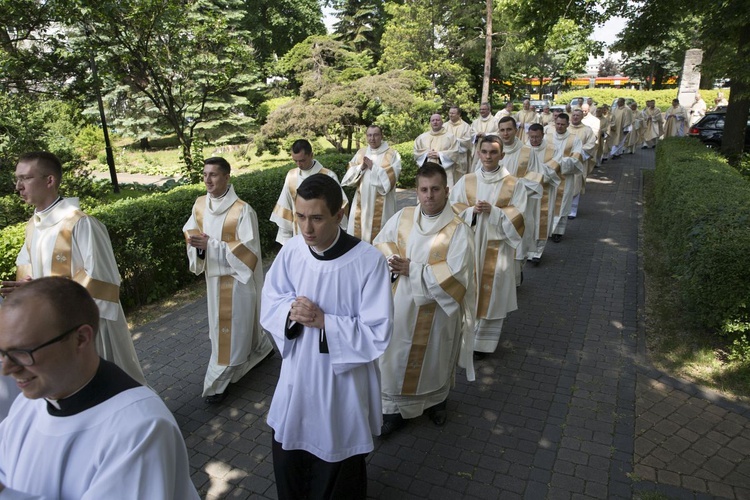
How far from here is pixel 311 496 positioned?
334cm

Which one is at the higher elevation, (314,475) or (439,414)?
(314,475)

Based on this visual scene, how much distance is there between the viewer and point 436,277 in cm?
410

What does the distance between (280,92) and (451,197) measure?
29662 millimetres

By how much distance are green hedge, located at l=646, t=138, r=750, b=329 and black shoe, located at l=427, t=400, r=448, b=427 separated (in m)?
3.19

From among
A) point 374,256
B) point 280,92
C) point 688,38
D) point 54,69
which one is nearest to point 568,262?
point 374,256

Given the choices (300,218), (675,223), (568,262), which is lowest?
(568,262)

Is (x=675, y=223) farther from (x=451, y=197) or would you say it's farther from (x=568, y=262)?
(x=451, y=197)

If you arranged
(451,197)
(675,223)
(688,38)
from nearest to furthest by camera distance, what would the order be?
(451,197), (675,223), (688,38)

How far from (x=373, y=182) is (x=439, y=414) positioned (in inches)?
195

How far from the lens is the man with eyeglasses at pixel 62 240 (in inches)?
149

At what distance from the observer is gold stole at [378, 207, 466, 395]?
4.13 meters

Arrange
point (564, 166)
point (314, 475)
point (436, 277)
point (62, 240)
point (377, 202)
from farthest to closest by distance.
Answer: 1. point (564, 166)
2. point (377, 202)
3. point (436, 277)
4. point (62, 240)
5. point (314, 475)

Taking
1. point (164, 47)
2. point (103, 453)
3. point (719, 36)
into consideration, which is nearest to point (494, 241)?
point (103, 453)

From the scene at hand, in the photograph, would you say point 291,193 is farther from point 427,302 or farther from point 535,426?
point 535,426
